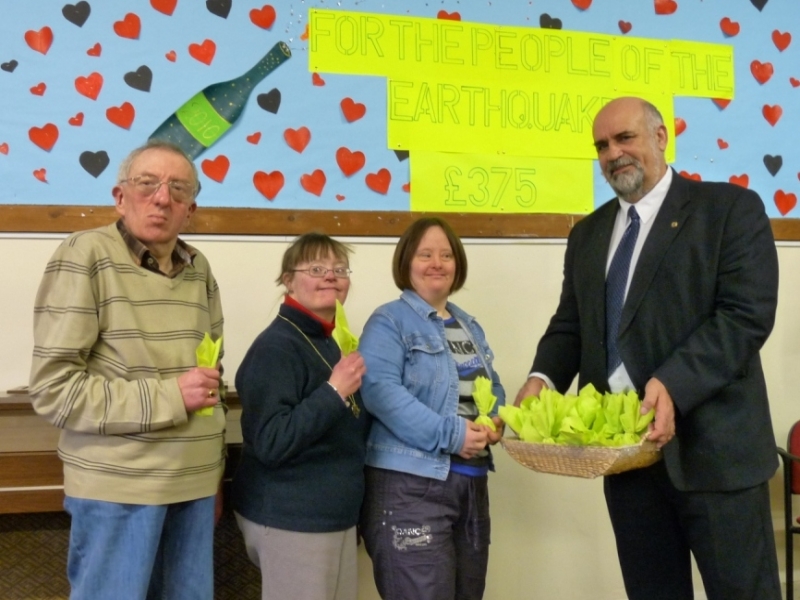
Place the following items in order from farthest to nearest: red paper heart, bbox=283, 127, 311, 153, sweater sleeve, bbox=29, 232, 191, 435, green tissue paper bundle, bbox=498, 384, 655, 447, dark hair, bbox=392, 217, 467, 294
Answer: red paper heart, bbox=283, 127, 311, 153
dark hair, bbox=392, 217, 467, 294
green tissue paper bundle, bbox=498, 384, 655, 447
sweater sleeve, bbox=29, 232, 191, 435

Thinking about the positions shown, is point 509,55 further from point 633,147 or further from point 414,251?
point 414,251

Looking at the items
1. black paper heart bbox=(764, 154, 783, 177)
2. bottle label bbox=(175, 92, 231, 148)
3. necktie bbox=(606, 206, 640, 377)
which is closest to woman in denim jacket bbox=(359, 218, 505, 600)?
necktie bbox=(606, 206, 640, 377)

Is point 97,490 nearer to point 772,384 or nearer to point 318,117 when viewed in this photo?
point 318,117

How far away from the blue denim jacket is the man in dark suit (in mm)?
264

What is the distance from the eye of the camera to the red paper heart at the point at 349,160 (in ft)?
8.46

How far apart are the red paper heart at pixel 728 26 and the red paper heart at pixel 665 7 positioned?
0.23 meters

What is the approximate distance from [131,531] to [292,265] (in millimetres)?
713

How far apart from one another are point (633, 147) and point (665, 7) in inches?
55.7

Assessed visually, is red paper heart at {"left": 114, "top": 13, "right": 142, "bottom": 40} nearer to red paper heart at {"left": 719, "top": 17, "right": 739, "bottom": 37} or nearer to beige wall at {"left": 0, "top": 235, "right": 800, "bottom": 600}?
beige wall at {"left": 0, "top": 235, "right": 800, "bottom": 600}

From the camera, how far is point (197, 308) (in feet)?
5.39

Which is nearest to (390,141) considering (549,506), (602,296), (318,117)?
(318,117)

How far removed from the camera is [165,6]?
2418 mm

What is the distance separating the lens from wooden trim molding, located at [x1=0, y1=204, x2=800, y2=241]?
2.30 metres

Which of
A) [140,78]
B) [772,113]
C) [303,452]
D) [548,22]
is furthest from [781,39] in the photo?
[303,452]
